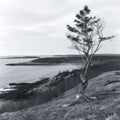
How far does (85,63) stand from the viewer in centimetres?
1898

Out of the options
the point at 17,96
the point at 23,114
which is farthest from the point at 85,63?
the point at 17,96

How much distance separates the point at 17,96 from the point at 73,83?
8.19 meters

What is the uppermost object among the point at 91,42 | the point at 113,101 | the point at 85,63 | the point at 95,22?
the point at 95,22

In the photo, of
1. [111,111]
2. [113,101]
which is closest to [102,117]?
[111,111]

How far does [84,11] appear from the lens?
18.9m

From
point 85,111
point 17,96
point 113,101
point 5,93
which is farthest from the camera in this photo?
point 5,93

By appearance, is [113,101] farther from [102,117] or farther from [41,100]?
[41,100]

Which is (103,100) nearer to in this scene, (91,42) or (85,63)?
(85,63)

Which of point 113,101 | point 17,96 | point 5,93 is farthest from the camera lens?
point 5,93

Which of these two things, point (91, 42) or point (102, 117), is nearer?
point (102, 117)

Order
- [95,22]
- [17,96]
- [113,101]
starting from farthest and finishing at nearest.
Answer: [17,96], [95,22], [113,101]

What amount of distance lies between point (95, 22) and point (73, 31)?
1.84 metres

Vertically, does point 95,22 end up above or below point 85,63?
above

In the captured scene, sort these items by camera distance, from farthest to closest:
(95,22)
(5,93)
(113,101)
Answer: (5,93) → (95,22) → (113,101)
